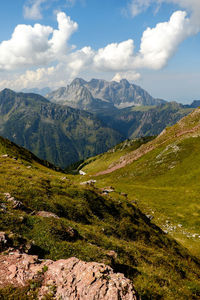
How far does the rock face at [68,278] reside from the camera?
35.0ft

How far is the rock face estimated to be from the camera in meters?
10.7

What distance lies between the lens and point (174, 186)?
3024 inches

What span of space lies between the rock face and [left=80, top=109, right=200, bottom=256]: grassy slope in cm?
3001

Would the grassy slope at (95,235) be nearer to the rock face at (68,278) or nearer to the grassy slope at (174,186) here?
the rock face at (68,278)

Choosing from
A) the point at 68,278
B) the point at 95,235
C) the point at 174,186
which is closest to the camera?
the point at 68,278

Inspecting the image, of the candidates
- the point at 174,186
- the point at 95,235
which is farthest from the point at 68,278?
the point at 174,186

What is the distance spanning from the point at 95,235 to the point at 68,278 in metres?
10.2

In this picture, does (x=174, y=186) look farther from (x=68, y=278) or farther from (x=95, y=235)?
(x=68, y=278)

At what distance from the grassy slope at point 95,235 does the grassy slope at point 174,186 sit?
14251 millimetres

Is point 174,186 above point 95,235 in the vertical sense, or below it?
below

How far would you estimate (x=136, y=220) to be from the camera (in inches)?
1312

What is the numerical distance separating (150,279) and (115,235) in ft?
36.1

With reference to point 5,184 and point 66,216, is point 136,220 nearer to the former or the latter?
point 66,216

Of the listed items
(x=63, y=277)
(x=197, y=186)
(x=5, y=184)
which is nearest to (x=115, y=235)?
(x=63, y=277)
